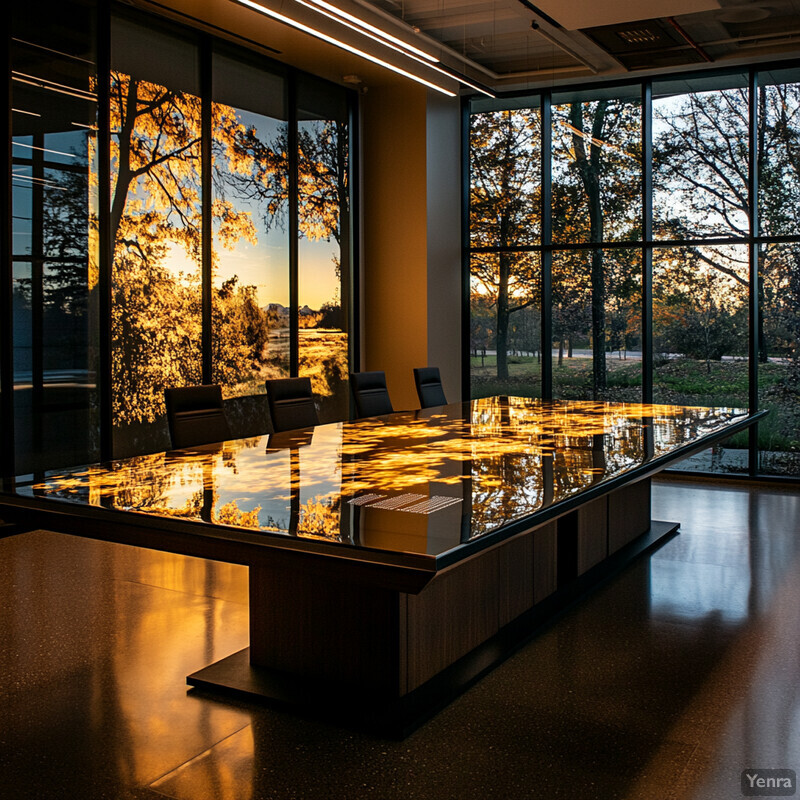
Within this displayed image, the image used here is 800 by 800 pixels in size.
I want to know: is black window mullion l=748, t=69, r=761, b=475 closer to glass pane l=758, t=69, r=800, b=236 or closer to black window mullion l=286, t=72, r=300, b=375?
glass pane l=758, t=69, r=800, b=236

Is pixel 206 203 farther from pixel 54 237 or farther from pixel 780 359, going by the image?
pixel 780 359

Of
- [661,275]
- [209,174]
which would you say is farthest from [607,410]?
[209,174]

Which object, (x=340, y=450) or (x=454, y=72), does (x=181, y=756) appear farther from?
(x=454, y=72)

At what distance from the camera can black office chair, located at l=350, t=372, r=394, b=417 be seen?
245 inches

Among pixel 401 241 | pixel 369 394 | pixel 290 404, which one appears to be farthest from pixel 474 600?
pixel 401 241

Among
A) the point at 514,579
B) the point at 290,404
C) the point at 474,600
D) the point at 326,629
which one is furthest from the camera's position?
the point at 290,404

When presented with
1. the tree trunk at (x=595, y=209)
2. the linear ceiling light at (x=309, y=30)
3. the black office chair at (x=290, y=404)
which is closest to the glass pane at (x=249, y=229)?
the black office chair at (x=290, y=404)

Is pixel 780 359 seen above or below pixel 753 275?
below

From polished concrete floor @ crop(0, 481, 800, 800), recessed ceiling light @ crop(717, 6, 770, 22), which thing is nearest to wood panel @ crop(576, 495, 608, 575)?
polished concrete floor @ crop(0, 481, 800, 800)

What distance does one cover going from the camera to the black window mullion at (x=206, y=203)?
284 inches

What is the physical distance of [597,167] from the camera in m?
8.91

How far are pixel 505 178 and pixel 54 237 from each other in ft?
16.3

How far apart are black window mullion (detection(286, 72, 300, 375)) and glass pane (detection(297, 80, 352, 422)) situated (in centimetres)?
9

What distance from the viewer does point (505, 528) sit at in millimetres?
2555
